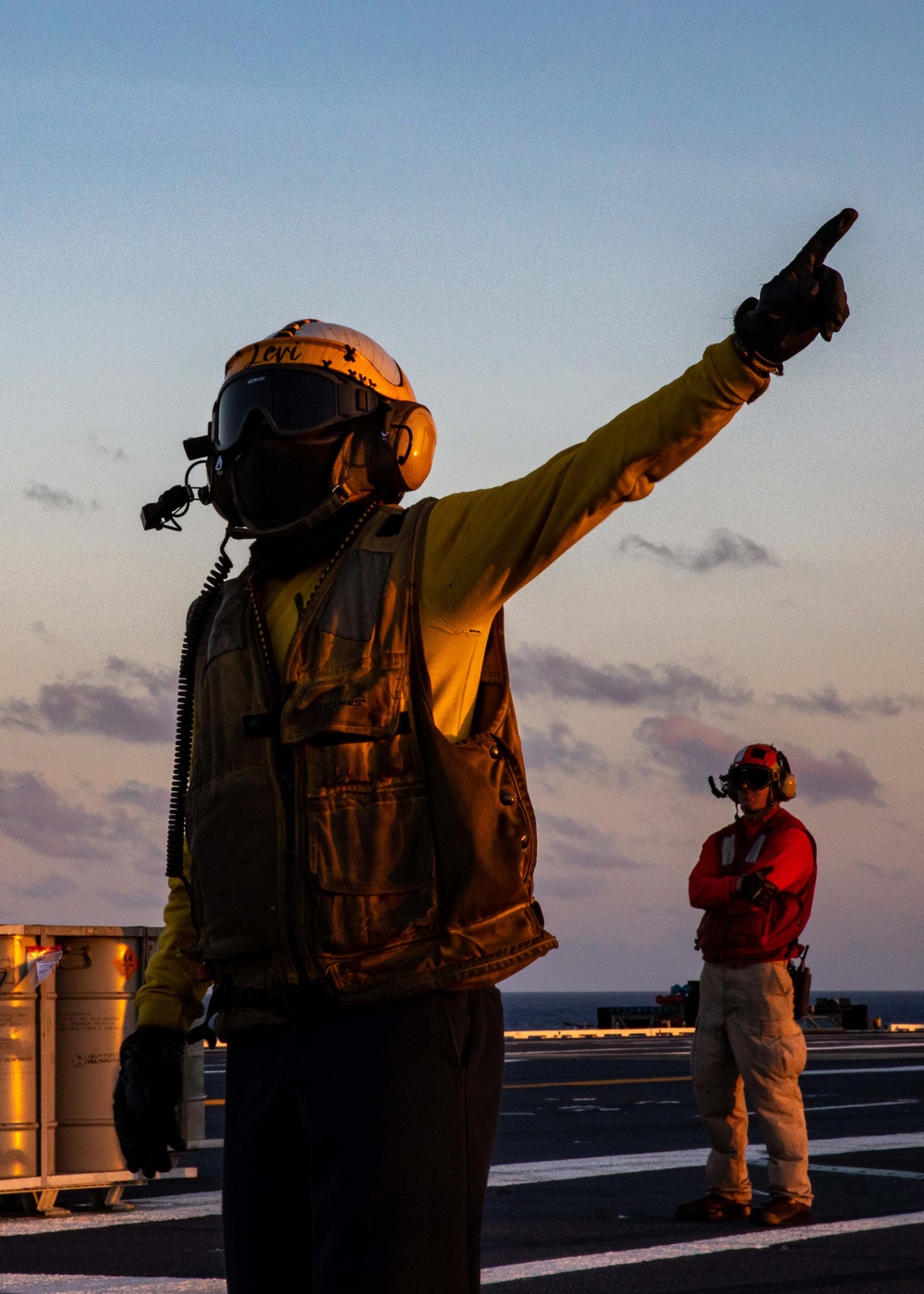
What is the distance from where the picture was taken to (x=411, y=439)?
146 inches

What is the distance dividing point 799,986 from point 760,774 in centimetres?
110

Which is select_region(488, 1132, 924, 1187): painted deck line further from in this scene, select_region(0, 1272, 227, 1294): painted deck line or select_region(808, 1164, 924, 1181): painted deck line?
select_region(0, 1272, 227, 1294): painted deck line

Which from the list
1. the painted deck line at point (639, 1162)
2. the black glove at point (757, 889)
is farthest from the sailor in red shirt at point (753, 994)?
the painted deck line at point (639, 1162)

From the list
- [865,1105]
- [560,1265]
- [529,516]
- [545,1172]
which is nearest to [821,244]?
[529,516]

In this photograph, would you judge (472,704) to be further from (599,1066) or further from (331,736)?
(599,1066)

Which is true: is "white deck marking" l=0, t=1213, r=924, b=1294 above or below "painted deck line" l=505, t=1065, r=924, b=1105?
above

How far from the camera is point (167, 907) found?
3.79 m

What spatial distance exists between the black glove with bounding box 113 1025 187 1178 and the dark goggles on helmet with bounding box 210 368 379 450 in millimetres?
1224

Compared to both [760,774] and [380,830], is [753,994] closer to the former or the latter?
[760,774]

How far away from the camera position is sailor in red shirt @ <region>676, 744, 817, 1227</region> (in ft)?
28.9

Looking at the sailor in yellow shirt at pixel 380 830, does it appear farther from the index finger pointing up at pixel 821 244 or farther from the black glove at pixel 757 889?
the black glove at pixel 757 889

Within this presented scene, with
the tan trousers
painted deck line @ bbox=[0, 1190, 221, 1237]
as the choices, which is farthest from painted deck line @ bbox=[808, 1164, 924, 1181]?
painted deck line @ bbox=[0, 1190, 221, 1237]

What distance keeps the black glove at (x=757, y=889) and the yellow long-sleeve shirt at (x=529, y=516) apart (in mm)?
5712

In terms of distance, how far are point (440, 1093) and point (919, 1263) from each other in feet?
16.9
